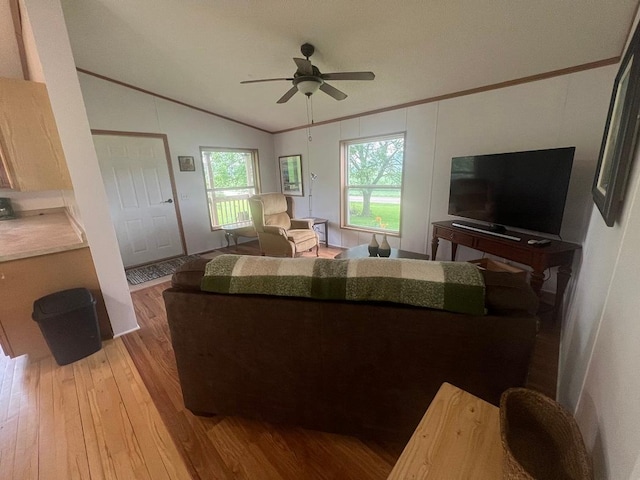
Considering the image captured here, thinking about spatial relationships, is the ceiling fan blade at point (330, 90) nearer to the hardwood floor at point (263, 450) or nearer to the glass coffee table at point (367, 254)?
the glass coffee table at point (367, 254)

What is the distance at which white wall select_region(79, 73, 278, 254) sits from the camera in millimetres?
3268

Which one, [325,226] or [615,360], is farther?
[325,226]

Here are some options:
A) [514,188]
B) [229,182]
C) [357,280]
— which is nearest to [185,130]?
[229,182]

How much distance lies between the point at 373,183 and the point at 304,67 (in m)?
2.15

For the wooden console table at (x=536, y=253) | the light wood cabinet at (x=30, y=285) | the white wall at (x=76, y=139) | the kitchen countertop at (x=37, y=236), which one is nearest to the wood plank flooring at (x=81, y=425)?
the light wood cabinet at (x=30, y=285)

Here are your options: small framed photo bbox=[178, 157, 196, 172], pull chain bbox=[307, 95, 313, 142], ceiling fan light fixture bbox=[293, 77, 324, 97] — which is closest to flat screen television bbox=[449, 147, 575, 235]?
ceiling fan light fixture bbox=[293, 77, 324, 97]

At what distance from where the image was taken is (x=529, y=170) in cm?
221

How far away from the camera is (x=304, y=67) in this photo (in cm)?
206

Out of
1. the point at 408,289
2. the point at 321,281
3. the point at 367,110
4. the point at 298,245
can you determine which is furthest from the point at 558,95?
the point at 298,245

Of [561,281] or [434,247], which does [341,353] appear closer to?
[561,281]

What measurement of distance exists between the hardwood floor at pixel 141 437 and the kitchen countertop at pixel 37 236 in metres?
0.83

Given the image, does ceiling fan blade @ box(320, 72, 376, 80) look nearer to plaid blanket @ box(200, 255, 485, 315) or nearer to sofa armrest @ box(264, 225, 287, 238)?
plaid blanket @ box(200, 255, 485, 315)

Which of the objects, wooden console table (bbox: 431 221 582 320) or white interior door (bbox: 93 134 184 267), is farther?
white interior door (bbox: 93 134 184 267)

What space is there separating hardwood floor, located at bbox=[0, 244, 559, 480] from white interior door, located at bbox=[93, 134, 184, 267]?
220 centimetres
